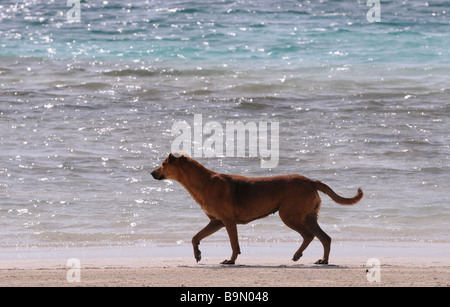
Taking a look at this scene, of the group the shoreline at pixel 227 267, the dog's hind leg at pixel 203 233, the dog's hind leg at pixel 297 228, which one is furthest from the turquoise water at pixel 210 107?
the dog's hind leg at pixel 297 228

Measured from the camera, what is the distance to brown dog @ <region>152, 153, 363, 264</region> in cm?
808

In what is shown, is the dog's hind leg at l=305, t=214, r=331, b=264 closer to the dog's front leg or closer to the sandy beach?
the sandy beach

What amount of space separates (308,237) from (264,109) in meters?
10.00

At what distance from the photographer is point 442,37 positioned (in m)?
27.6

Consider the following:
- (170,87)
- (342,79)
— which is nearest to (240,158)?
(170,87)

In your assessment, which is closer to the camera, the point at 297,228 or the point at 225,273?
the point at 225,273

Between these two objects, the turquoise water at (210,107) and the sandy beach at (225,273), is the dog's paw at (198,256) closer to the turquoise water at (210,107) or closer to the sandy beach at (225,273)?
the sandy beach at (225,273)

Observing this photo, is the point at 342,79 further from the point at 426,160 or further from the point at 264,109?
the point at 426,160

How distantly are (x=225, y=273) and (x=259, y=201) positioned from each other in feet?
3.27

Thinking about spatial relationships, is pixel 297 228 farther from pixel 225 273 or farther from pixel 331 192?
pixel 225 273

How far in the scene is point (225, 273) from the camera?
7.39m

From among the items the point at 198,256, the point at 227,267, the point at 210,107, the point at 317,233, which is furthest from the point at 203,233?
the point at 210,107

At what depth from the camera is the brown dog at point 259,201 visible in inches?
318

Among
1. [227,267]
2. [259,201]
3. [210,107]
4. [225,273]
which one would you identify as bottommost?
[210,107]
